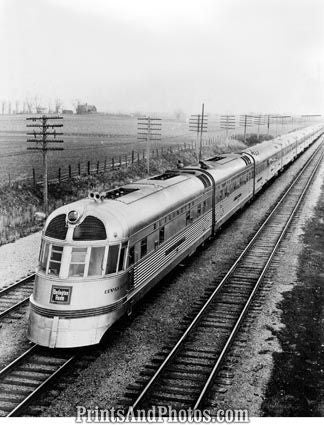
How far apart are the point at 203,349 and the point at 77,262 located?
3.72m

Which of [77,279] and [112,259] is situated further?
[112,259]

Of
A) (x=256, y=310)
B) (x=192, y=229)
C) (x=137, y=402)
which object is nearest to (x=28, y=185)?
(x=192, y=229)

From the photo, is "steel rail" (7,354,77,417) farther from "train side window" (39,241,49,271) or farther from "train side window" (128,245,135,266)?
"train side window" (128,245,135,266)

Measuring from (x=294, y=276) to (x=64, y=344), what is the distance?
9.32 metres

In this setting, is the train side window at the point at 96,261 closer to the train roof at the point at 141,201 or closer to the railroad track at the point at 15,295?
the train roof at the point at 141,201

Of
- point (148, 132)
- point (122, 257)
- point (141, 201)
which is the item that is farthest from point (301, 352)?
point (148, 132)

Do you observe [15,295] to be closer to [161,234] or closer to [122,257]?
[161,234]

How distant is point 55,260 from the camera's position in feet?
36.5

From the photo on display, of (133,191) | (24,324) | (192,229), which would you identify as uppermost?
(133,191)

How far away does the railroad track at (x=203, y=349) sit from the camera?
9.70 m

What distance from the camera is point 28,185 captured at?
30.7m

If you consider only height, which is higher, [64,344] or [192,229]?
[192,229]

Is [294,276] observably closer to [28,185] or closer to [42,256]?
[42,256]
